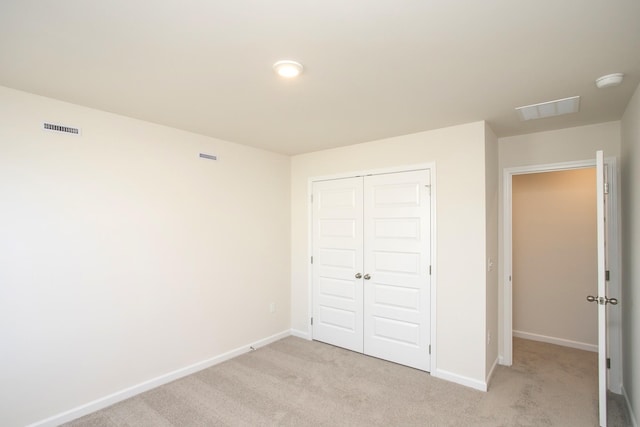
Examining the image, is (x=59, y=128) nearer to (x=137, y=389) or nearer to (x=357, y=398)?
(x=137, y=389)

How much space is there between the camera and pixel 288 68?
2.01 metres

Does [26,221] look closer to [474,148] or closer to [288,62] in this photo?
[288,62]

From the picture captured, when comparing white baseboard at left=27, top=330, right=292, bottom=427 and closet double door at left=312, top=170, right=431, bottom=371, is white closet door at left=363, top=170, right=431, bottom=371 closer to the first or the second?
closet double door at left=312, top=170, right=431, bottom=371

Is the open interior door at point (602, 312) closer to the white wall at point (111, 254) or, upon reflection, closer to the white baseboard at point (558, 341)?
the white baseboard at point (558, 341)

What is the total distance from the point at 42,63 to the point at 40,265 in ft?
4.94

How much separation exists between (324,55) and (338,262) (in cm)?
284

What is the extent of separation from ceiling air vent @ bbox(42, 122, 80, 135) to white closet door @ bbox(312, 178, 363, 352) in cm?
271

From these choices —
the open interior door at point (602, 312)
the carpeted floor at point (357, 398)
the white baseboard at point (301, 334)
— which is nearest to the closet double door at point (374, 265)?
the white baseboard at point (301, 334)

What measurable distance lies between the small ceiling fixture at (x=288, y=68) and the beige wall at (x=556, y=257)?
4126mm

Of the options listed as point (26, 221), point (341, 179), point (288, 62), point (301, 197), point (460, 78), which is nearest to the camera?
point (288, 62)

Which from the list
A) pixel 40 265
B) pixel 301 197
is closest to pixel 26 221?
pixel 40 265

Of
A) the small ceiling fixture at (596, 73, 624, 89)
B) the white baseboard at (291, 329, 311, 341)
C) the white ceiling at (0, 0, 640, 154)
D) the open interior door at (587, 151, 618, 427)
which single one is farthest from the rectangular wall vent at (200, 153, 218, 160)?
the open interior door at (587, 151, 618, 427)

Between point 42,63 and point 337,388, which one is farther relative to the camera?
point 337,388

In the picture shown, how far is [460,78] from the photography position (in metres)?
2.20
